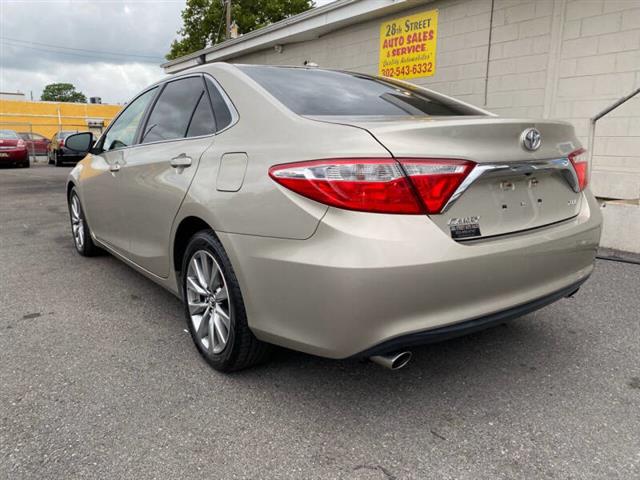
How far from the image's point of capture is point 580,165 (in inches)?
101

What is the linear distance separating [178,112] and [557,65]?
17.5 feet

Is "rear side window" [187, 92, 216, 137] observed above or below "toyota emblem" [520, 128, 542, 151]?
above

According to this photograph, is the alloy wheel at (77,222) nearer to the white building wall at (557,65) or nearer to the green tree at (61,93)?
the white building wall at (557,65)

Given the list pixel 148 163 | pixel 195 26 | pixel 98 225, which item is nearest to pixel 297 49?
pixel 98 225

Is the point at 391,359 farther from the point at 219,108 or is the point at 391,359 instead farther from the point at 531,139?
the point at 219,108

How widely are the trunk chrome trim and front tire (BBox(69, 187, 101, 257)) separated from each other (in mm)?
3818

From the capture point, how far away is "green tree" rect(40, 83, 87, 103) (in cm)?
10619

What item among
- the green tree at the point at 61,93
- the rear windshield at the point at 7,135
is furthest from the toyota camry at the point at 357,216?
the green tree at the point at 61,93

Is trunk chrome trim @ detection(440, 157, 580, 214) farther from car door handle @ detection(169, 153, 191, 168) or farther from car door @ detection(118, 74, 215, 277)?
car door handle @ detection(169, 153, 191, 168)

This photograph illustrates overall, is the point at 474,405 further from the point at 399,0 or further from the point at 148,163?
the point at 399,0

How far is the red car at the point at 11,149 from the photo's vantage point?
17.1 meters

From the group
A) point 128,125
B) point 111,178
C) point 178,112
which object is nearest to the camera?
point 178,112

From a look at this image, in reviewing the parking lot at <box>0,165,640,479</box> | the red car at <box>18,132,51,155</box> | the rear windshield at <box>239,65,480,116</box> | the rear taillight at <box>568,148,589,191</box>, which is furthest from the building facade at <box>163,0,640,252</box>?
the red car at <box>18,132,51,155</box>

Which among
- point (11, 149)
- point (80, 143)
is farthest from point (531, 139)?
point (11, 149)
